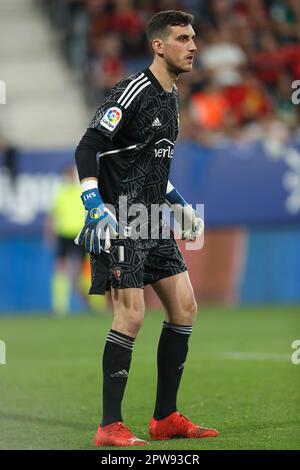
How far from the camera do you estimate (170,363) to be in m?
7.00

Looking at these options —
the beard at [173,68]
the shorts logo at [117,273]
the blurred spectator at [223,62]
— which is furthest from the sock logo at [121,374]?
the blurred spectator at [223,62]

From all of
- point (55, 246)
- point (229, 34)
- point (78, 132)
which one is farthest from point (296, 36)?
point (55, 246)

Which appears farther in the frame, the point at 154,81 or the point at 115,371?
the point at 154,81

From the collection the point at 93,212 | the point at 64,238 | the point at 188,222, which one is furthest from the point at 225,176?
the point at 93,212

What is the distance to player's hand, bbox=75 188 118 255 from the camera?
6457 millimetres

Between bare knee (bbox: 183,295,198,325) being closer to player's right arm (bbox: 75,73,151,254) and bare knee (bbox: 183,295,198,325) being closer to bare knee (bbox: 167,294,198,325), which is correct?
bare knee (bbox: 167,294,198,325)

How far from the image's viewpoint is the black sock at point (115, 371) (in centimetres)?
660

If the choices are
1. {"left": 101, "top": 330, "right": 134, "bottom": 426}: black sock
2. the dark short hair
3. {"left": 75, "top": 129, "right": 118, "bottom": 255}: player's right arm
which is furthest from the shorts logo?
the dark short hair

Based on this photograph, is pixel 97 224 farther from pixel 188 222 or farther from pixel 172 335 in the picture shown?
pixel 188 222

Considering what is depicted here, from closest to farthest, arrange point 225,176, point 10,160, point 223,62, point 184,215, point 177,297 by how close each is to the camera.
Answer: point 177,297
point 184,215
point 10,160
point 225,176
point 223,62

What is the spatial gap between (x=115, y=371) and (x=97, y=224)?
34.3 inches

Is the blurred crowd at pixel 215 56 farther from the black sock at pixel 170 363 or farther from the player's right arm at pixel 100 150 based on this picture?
the player's right arm at pixel 100 150

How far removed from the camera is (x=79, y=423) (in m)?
7.58

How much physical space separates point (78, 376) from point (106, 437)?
3.75 meters
